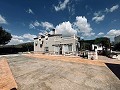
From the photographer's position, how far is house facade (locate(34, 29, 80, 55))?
78.5 feet

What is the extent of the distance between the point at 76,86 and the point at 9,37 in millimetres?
38354

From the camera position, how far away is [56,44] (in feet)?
88.5

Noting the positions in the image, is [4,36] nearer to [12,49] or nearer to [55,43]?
[12,49]

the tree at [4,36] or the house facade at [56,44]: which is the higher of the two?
the tree at [4,36]

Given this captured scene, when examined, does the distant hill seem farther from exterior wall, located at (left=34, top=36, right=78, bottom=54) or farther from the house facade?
exterior wall, located at (left=34, top=36, right=78, bottom=54)

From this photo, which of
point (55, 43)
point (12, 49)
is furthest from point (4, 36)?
point (55, 43)

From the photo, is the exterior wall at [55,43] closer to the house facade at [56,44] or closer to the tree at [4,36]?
the house facade at [56,44]

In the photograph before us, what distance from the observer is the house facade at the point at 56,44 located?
23.9 m

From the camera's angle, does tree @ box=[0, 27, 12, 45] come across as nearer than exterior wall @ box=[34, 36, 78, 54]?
No

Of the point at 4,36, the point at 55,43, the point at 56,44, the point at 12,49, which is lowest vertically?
the point at 12,49

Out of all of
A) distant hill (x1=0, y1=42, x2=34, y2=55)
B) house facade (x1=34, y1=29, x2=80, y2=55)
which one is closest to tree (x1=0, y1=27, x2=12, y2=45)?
A: distant hill (x1=0, y1=42, x2=34, y2=55)

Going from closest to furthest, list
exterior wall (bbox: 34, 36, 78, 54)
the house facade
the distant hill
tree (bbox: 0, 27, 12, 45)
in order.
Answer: the house facade
exterior wall (bbox: 34, 36, 78, 54)
tree (bbox: 0, 27, 12, 45)
the distant hill

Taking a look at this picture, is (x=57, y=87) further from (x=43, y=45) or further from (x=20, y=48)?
(x=20, y=48)

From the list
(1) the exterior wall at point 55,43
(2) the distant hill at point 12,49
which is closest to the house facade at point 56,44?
(1) the exterior wall at point 55,43
